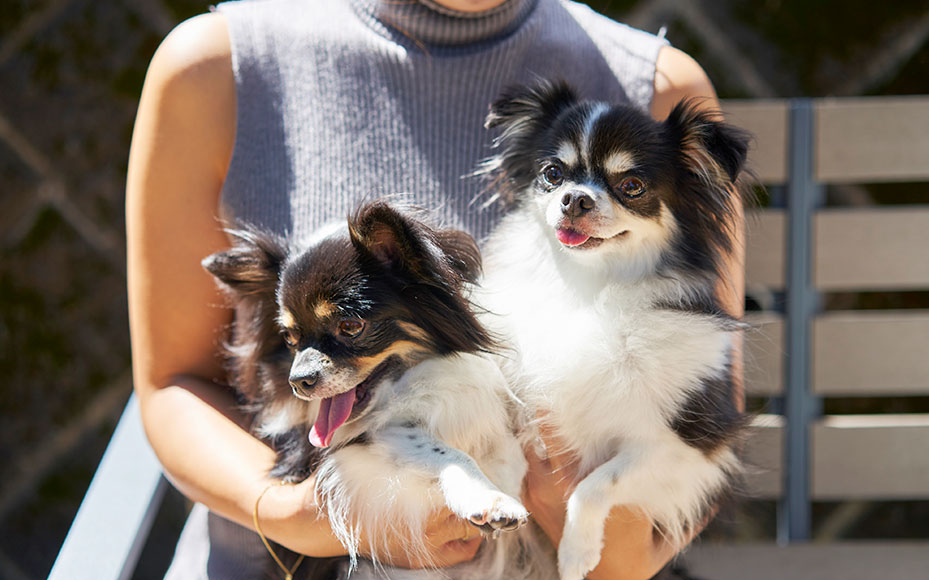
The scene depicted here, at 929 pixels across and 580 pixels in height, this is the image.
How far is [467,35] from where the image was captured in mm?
1631

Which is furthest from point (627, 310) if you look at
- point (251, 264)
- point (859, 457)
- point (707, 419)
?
point (859, 457)

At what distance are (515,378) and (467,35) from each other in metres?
0.72

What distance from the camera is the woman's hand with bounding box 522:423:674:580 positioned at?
137 cm

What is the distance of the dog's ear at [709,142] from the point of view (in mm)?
1264

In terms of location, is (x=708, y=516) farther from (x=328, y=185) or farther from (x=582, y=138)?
(x=328, y=185)

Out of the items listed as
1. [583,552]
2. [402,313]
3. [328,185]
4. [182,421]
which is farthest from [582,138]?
[182,421]

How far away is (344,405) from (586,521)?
0.42 metres

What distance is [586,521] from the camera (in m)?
1.24

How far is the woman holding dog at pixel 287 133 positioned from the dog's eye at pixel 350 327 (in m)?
0.41

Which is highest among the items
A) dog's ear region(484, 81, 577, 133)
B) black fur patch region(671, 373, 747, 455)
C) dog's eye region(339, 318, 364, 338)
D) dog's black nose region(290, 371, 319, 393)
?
dog's ear region(484, 81, 577, 133)

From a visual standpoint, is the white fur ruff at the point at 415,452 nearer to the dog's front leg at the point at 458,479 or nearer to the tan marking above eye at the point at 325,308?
the dog's front leg at the point at 458,479

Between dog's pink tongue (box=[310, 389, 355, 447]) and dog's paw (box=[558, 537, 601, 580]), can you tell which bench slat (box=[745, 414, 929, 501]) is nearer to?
dog's paw (box=[558, 537, 601, 580])

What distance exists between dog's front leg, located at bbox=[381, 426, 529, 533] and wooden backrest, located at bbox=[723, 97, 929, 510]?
1.24 m

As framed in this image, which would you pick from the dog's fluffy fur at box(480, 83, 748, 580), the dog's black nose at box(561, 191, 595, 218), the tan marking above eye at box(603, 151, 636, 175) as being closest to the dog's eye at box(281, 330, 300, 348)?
the dog's fluffy fur at box(480, 83, 748, 580)
